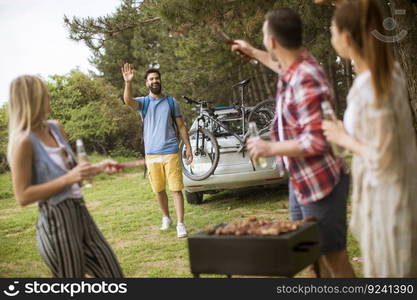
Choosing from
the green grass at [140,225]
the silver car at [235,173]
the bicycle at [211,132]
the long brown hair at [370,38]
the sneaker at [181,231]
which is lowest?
the green grass at [140,225]

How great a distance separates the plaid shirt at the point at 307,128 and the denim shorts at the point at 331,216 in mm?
45

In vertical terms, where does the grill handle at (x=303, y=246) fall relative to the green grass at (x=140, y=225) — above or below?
above

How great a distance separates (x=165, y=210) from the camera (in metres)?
7.75

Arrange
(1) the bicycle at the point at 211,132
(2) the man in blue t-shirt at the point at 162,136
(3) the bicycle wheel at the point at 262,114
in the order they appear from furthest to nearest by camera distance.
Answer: (3) the bicycle wheel at the point at 262,114, (1) the bicycle at the point at 211,132, (2) the man in blue t-shirt at the point at 162,136

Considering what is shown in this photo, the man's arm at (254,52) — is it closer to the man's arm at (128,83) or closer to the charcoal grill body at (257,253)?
the charcoal grill body at (257,253)

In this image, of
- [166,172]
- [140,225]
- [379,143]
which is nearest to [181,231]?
[166,172]

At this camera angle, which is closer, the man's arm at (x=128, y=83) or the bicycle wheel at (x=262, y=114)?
the man's arm at (x=128, y=83)

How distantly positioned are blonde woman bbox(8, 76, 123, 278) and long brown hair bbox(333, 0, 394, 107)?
142 cm

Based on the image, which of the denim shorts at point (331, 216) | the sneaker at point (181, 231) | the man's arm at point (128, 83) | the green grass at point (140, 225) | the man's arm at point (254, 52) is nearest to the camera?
the denim shorts at point (331, 216)

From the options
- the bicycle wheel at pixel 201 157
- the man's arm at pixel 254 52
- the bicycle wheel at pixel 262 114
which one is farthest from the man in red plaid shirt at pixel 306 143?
the bicycle wheel at pixel 262 114

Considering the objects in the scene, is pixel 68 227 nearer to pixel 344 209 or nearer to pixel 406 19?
pixel 344 209

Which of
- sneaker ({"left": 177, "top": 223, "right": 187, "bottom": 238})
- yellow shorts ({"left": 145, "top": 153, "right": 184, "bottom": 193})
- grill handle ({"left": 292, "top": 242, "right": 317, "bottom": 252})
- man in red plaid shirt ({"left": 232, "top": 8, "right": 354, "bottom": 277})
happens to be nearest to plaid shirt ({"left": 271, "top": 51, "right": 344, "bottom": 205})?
man in red plaid shirt ({"left": 232, "top": 8, "right": 354, "bottom": 277})

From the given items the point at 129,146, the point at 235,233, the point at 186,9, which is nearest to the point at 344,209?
the point at 235,233

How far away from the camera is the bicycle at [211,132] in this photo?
8578mm
